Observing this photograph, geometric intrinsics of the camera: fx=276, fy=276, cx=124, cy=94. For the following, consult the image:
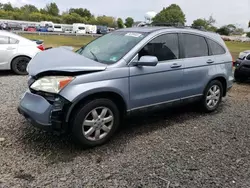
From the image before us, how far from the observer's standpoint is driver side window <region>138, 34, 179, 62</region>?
4.37 metres

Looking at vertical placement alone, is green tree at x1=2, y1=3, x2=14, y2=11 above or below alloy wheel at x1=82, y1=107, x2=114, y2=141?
above

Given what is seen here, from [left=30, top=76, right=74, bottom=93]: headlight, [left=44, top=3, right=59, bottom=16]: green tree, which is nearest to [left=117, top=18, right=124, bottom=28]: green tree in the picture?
[left=44, top=3, right=59, bottom=16]: green tree

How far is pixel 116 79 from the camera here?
3.91 meters

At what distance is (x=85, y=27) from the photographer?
234 ft

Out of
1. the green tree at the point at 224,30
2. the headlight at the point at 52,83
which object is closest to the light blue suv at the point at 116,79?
the headlight at the point at 52,83

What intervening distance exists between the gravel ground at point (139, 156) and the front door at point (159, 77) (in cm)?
55

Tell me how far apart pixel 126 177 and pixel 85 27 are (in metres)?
71.1

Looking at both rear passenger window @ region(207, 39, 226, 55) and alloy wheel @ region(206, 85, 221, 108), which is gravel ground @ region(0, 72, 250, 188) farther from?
rear passenger window @ region(207, 39, 226, 55)

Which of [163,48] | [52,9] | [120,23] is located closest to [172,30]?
[163,48]

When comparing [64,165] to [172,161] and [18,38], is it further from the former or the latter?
[18,38]

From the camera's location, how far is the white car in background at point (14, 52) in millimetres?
8375

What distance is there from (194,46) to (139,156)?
250 cm

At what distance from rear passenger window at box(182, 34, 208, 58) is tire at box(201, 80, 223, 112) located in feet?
2.11

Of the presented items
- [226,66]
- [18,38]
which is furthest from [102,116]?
[18,38]
